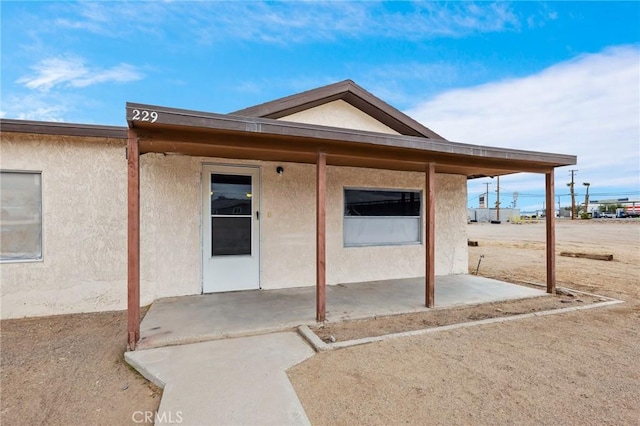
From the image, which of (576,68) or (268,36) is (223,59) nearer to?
(268,36)

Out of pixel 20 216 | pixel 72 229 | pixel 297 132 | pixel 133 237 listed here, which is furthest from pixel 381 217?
pixel 20 216

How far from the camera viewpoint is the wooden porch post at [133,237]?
3547mm

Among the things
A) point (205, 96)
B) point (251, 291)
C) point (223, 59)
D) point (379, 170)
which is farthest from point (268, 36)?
point (251, 291)

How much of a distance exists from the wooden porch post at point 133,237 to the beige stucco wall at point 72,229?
2009 millimetres

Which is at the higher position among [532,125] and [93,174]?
[532,125]

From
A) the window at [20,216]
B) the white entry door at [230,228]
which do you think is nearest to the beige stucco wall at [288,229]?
the white entry door at [230,228]

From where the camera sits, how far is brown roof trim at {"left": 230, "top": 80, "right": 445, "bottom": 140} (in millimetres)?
6242

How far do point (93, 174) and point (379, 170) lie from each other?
544 centimetres

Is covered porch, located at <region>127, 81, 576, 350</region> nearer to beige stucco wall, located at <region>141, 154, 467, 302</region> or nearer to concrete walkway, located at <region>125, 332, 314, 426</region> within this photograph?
beige stucco wall, located at <region>141, 154, 467, 302</region>

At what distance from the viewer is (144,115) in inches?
130

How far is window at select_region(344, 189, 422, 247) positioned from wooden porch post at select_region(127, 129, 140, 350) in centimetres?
→ 433

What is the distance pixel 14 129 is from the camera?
4.62m

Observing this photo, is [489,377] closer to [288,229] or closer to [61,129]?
[288,229]

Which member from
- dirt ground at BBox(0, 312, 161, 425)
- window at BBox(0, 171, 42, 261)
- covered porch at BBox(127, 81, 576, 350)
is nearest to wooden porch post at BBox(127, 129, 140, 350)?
covered porch at BBox(127, 81, 576, 350)
